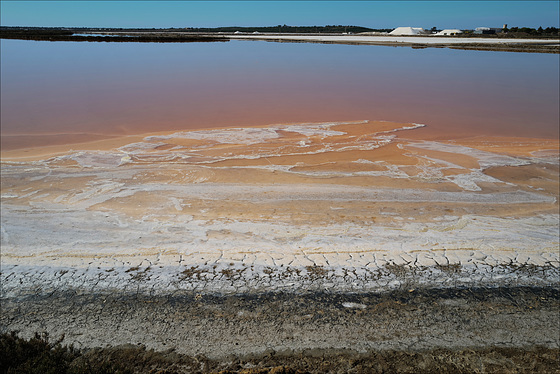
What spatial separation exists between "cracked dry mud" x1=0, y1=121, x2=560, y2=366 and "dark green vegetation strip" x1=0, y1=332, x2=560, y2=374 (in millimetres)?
79

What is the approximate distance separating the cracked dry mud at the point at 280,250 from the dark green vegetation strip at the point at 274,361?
A: 0.08 metres

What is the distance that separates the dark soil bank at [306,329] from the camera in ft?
8.89

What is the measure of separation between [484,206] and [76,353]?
4413 millimetres

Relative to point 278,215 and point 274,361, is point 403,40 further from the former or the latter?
point 274,361

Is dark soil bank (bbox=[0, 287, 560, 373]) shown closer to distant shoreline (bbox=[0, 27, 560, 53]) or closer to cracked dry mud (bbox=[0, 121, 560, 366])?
cracked dry mud (bbox=[0, 121, 560, 366])

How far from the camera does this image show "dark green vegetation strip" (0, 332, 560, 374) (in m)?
2.62

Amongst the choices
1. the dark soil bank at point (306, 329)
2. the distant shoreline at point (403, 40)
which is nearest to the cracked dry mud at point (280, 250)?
the dark soil bank at point (306, 329)

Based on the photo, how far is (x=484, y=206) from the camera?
16.6 ft

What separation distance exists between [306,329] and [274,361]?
38cm

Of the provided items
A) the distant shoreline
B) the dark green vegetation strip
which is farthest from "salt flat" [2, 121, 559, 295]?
the distant shoreline

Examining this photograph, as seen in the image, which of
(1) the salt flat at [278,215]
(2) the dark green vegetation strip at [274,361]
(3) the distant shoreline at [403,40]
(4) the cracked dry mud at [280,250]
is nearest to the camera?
(2) the dark green vegetation strip at [274,361]

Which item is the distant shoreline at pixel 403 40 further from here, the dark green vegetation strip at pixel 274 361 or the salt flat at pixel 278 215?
the dark green vegetation strip at pixel 274 361

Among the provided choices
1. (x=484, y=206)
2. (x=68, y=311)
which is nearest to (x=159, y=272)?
(x=68, y=311)


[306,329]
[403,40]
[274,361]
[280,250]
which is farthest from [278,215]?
[403,40]
